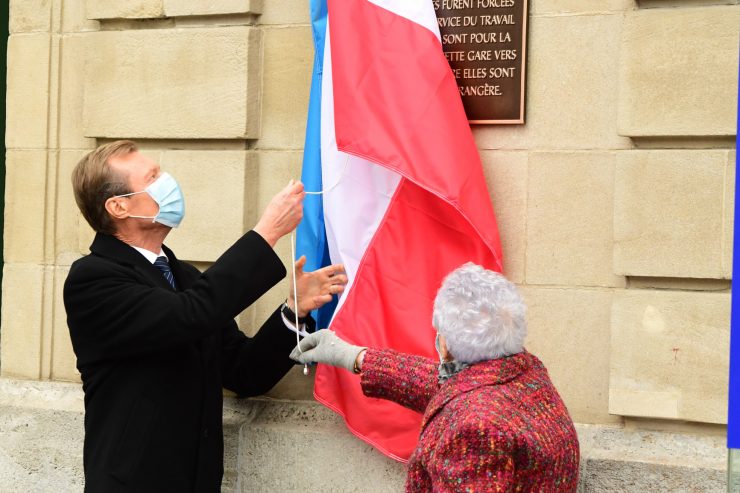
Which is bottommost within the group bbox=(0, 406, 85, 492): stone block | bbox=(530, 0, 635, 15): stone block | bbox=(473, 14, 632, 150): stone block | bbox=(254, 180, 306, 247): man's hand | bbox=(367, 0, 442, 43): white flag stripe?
bbox=(0, 406, 85, 492): stone block

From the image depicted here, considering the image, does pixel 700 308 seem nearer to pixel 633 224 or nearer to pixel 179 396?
pixel 633 224

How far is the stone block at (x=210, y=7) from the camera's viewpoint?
192 inches

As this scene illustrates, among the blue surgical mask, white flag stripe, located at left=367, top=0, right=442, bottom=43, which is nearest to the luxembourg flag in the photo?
white flag stripe, located at left=367, top=0, right=442, bottom=43

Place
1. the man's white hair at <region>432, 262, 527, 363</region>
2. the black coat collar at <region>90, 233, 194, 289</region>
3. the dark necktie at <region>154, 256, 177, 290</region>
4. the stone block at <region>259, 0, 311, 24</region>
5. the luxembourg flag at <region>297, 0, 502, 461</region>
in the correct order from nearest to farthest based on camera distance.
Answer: the man's white hair at <region>432, 262, 527, 363</region>
the black coat collar at <region>90, 233, 194, 289</region>
the dark necktie at <region>154, 256, 177, 290</region>
the luxembourg flag at <region>297, 0, 502, 461</region>
the stone block at <region>259, 0, 311, 24</region>

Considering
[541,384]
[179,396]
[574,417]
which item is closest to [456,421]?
[541,384]

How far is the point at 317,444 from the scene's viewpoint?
4719 mm

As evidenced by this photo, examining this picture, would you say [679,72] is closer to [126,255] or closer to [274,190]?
[274,190]

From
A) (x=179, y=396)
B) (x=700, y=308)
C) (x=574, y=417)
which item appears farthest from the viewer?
(x=574, y=417)

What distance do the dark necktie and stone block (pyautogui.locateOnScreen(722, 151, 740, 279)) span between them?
2.10 meters

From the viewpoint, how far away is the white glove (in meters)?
3.99

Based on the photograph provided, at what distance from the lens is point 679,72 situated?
4.20 meters

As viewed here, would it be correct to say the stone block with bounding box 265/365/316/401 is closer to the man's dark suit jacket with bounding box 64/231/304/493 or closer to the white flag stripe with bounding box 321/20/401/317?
the white flag stripe with bounding box 321/20/401/317

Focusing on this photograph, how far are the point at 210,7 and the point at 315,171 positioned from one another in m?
0.97

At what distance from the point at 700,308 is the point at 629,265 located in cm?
31
